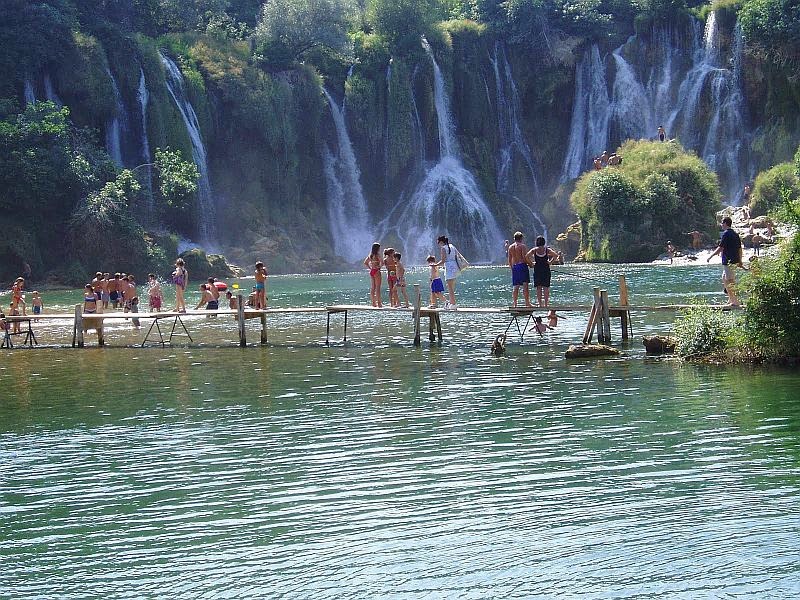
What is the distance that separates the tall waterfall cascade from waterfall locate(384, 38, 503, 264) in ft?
21.0

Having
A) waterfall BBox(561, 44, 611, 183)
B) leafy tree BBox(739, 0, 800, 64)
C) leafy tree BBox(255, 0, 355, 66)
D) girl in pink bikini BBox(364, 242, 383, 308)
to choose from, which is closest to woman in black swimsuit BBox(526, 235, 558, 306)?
girl in pink bikini BBox(364, 242, 383, 308)

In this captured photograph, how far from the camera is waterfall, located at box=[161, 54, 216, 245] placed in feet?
217

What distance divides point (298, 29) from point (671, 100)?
23.5 metres

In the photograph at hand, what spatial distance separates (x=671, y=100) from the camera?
234ft

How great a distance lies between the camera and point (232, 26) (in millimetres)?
79312

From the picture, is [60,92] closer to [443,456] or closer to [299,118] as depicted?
[299,118]

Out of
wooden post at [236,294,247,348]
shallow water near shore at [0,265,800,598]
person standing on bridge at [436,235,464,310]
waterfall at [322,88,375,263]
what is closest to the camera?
shallow water near shore at [0,265,800,598]

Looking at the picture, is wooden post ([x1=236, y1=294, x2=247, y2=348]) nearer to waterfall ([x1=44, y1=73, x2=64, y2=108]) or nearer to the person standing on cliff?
the person standing on cliff

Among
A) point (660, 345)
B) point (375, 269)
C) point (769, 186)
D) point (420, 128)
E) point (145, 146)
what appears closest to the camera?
point (660, 345)

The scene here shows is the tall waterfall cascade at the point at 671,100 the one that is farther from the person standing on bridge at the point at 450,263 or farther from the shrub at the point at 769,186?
the person standing on bridge at the point at 450,263

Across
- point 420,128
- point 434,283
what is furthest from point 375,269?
point 420,128

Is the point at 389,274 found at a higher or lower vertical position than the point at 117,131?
lower

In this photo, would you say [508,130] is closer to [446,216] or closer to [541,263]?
[446,216]

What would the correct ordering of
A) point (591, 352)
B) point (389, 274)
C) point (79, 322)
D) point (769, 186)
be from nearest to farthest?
point (591, 352)
point (389, 274)
point (79, 322)
point (769, 186)
